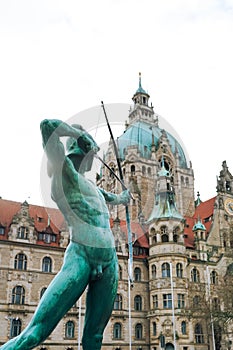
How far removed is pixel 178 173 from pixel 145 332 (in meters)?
30.0

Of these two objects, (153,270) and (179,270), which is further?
(153,270)

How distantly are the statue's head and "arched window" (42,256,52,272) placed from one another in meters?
32.0

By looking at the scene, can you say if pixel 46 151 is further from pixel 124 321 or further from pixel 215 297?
pixel 215 297

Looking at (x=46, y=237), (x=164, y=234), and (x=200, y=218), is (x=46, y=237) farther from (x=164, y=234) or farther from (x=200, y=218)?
(x=200, y=218)

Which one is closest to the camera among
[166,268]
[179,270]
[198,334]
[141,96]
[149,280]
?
[198,334]

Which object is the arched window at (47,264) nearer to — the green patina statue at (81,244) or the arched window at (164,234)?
the arched window at (164,234)

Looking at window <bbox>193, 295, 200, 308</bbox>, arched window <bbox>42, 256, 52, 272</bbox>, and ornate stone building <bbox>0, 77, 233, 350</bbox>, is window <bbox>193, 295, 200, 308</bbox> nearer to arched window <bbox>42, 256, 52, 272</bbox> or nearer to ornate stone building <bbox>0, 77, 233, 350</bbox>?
ornate stone building <bbox>0, 77, 233, 350</bbox>

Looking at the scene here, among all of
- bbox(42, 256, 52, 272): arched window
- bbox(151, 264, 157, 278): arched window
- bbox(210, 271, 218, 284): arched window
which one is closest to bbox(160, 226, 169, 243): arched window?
bbox(151, 264, 157, 278): arched window

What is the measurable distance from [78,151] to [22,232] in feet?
106

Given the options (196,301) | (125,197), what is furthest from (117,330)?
(125,197)

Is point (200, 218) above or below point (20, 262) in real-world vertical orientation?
above

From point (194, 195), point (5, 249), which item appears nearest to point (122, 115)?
point (5, 249)

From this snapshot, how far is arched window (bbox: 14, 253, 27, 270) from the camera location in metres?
36.9

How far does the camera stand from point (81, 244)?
691 cm
